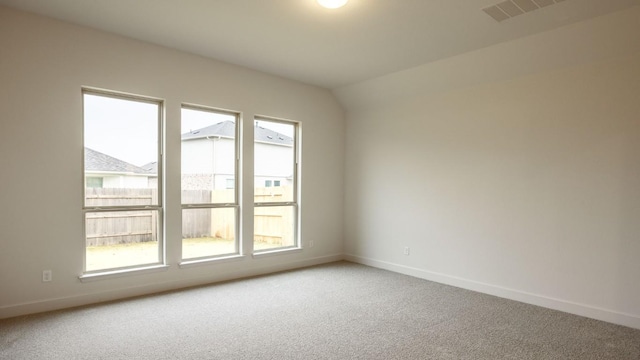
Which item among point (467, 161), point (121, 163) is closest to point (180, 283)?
point (121, 163)

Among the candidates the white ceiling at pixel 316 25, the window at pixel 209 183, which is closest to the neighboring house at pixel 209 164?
the window at pixel 209 183

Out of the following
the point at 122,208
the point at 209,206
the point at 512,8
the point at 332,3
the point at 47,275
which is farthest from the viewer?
the point at 209,206

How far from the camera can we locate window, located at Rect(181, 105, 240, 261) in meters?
4.52

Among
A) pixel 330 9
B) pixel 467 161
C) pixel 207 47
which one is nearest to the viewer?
pixel 330 9

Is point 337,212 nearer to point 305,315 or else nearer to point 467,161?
point 467,161

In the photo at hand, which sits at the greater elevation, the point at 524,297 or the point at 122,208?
the point at 122,208

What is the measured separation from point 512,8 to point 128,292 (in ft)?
15.6

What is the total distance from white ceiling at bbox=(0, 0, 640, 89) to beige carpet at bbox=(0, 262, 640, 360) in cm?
284

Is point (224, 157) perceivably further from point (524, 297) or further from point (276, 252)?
point (524, 297)

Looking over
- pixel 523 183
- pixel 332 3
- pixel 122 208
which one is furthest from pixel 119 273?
pixel 523 183

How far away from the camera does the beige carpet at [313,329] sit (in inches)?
108

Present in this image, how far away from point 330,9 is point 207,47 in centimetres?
172

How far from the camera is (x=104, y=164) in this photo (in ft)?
13.1

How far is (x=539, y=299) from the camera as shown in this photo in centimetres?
392
